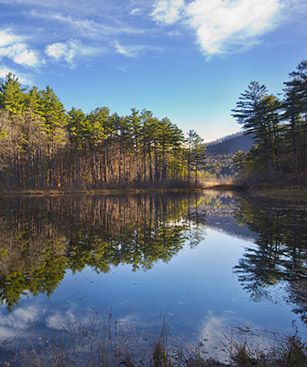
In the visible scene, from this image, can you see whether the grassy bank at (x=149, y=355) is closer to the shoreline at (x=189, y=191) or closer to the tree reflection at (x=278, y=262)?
the tree reflection at (x=278, y=262)

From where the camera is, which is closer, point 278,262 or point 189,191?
point 278,262

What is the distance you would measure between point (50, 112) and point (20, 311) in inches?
2032

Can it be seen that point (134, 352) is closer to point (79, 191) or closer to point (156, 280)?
point (156, 280)

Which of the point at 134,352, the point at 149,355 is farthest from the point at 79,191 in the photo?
the point at 149,355

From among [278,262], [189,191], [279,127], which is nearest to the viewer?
[278,262]

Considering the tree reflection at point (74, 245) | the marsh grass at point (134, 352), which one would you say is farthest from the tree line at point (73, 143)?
the marsh grass at point (134, 352)

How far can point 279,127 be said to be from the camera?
4591 cm

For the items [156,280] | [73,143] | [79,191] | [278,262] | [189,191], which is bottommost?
[156,280]

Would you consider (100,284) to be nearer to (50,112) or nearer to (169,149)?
(50,112)

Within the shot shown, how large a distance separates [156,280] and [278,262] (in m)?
4.19

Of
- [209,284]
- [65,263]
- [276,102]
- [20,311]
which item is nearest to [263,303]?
[209,284]

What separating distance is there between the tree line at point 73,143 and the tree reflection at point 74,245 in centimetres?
3102

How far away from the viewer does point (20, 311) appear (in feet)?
22.5

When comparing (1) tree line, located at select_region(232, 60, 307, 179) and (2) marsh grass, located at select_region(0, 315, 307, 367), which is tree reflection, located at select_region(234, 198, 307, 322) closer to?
(2) marsh grass, located at select_region(0, 315, 307, 367)
